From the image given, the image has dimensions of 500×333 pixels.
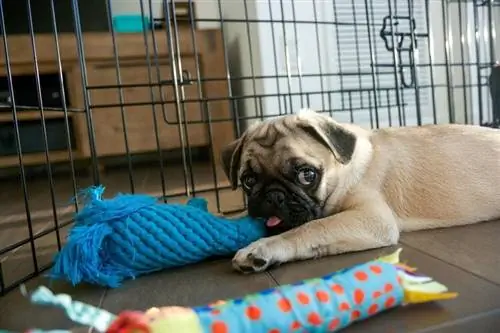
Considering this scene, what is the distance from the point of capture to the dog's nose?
58.9 inches

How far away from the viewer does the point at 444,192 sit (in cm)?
168

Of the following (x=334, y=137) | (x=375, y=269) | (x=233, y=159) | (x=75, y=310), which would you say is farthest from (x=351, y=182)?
(x=75, y=310)

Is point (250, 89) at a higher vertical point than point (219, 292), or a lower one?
higher

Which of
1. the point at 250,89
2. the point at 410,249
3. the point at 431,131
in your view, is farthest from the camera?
the point at 250,89

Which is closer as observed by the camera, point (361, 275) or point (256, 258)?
point (361, 275)

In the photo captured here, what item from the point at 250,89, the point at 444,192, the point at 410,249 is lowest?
the point at 410,249

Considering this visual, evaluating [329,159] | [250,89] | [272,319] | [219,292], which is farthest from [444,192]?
[250,89]

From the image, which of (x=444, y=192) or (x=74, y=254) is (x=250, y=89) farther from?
(x=74, y=254)

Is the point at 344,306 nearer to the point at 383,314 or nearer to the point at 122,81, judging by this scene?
the point at 383,314

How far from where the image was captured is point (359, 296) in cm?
93

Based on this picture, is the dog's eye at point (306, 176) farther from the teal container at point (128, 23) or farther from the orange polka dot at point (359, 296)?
the teal container at point (128, 23)

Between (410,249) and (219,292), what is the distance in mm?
594

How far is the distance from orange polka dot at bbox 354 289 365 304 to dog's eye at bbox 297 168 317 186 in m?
0.61

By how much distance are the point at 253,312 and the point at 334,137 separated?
32.2 inches
